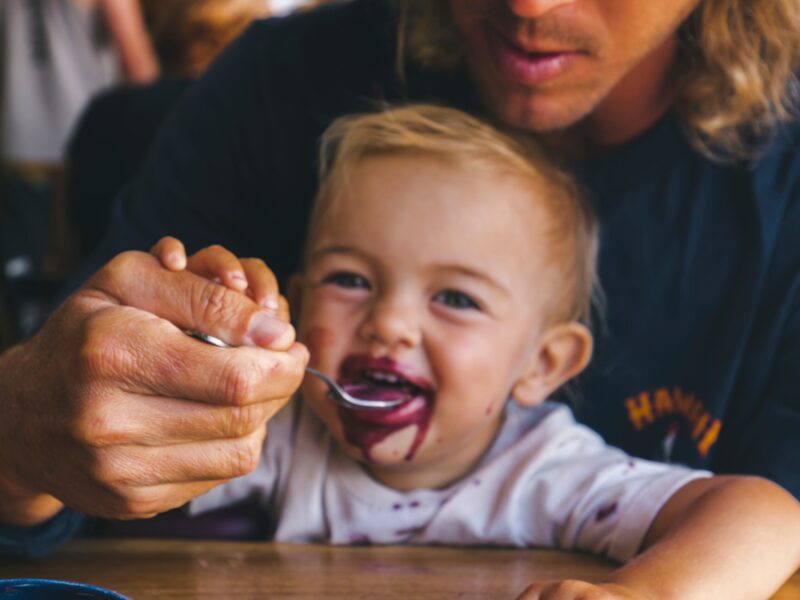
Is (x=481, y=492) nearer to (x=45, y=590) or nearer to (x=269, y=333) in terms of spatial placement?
(x=269, y=333)

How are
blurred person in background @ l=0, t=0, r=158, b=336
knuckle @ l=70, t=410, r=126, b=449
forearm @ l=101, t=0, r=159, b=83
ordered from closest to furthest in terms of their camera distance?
1. knuckle @ l=70, t=410, r=126, b=449
2. forearm @ l=101, t=0, r=159, b=83
3. blurred person in background @ l=0, t=0, r=158, b=336

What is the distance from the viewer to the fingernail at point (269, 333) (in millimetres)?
854

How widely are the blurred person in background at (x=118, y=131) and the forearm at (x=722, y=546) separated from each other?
4.87 feet

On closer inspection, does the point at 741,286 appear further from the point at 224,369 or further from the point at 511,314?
the point at 224,369

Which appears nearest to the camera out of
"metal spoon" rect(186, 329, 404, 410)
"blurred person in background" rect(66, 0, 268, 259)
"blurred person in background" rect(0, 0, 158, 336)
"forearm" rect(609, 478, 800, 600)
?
"forearm" rect(609, 478, 800, 600)

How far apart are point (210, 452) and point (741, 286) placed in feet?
2.53

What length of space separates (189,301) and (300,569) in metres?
0.35

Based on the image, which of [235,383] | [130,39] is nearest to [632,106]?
[235,383]

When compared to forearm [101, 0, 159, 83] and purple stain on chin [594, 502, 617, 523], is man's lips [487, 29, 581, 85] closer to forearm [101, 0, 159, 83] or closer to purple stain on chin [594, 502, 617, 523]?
purple stain on chin [594, 502, 617, 523]

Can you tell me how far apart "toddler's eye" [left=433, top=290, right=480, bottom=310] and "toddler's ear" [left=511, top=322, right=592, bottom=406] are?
0.50ft

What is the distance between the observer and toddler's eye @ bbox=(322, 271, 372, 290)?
4.13ft

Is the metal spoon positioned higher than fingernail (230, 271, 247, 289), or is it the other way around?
fingernail (230, 271, 247, 289)

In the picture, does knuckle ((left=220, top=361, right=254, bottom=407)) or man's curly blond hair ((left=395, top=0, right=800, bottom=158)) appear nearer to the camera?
knuckle ((left=220, top=361, right=254, bottom=407))

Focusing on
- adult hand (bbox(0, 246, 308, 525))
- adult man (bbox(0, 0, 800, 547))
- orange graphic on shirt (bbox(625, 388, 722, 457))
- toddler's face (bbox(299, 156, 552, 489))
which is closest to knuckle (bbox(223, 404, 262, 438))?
adult hand (bbox(0, 246, 308, 525))
